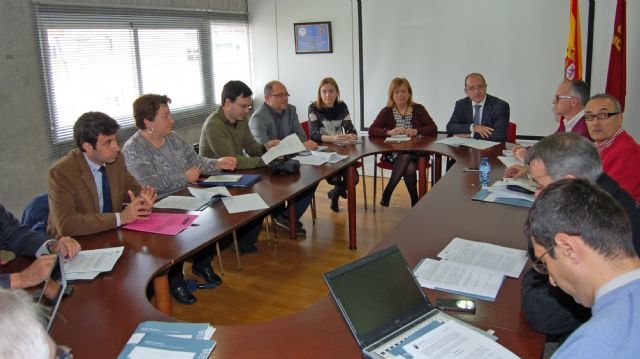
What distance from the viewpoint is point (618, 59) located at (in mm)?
4793

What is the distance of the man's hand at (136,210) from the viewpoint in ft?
8.48

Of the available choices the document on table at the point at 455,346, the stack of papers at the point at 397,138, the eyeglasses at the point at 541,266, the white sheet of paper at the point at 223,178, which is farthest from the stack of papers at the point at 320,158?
the eyeglasses at the point at 541,266

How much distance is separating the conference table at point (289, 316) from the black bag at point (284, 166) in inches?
2.1

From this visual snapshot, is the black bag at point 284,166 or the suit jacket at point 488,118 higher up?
the suit jacket at point 488,118

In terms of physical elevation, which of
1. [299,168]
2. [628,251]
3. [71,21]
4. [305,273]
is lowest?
[305,273]

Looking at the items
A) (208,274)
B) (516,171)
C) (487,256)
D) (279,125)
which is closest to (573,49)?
(516,171)

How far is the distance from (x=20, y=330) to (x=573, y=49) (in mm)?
5118

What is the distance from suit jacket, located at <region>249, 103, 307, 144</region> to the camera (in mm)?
4469

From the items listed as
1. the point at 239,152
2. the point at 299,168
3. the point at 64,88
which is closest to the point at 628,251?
the point at 299,168

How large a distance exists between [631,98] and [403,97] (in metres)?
2.14

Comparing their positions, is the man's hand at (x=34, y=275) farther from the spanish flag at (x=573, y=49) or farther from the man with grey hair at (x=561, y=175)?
the spanish flag at (x=573, y=49)

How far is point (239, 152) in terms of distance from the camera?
13.5 feet

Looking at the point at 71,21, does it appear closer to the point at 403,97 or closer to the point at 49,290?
the point at 403,97

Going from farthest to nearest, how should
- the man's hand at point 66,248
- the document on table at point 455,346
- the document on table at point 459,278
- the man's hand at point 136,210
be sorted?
the man's hand at point 136,210 < the man's hand at point 66,248 < the document on table at point 459,278 < the document on table at point 455,346
